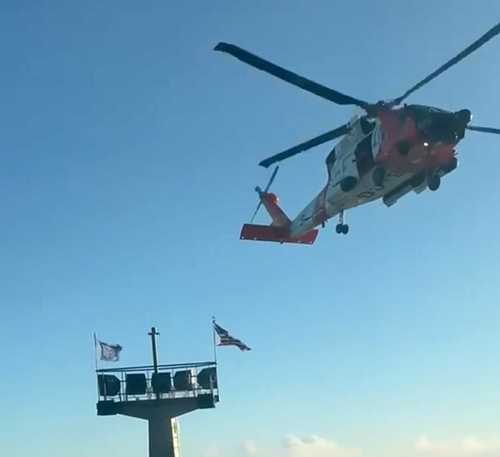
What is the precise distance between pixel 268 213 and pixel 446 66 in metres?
24.3

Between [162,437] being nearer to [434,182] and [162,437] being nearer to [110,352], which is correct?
[110,352]

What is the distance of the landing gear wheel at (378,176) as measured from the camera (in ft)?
146

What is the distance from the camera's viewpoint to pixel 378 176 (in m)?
44.7

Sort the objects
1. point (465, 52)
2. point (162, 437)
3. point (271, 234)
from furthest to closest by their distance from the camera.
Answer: point (271, 234), point (162, 437), point (465, 52)

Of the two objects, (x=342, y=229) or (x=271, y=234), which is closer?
(x=342, y=229)

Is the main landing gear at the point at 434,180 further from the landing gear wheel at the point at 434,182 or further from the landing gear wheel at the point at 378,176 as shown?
the landing gear wheel at the point at 378,176

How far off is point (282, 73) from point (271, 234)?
61.5 feet

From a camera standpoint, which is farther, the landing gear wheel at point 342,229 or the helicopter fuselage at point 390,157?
the landing gear wheel at point 342,229

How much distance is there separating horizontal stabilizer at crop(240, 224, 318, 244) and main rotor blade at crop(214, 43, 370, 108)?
603 inches

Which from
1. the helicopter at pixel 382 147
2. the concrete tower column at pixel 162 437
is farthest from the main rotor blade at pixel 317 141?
the concrete tower column at pixel 162 437

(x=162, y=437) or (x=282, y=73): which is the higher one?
(x=282, y=73)

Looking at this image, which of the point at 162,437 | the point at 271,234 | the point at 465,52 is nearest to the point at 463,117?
the point at 465,52

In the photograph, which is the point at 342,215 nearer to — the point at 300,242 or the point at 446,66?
the point at 300,242

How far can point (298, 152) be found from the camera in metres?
48.2
